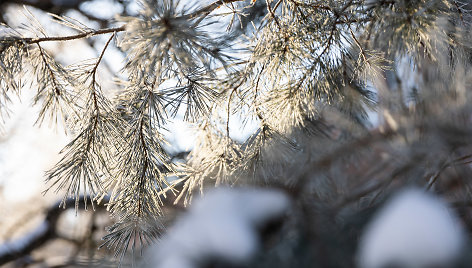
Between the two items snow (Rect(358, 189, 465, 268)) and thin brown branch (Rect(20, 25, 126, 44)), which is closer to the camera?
snow (Rect(358, 189, 465, 268))

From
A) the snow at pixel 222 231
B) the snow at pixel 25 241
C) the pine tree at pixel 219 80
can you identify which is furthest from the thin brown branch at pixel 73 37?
the snow at pixel 25 241

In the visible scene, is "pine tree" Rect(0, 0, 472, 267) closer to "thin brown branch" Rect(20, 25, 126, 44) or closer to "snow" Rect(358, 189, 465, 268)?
Answer: "thin brown branch" Rect(20, 25, 126, 44)

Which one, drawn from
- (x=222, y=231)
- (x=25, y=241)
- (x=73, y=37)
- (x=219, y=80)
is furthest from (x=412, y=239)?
(x=25, y=241)

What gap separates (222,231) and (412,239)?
0.13 m

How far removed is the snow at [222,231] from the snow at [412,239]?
0.08 metres

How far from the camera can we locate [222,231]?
269 millimetres

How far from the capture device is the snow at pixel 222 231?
0.26 m

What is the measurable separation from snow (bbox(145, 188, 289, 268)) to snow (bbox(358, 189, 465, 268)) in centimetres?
8

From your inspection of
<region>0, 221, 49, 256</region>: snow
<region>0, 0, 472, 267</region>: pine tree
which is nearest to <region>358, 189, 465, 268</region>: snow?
<region>0, 0, 472, 267</region>: pine tree

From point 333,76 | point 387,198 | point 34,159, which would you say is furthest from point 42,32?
point 34,159

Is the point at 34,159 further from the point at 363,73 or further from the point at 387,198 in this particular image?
the point at 387,198

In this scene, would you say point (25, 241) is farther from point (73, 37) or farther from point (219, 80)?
point (219, 80)

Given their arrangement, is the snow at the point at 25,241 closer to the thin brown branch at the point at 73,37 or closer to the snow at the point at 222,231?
the thin brown branch at the point at 73,37

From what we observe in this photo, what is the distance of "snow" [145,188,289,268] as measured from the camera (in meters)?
0.26
